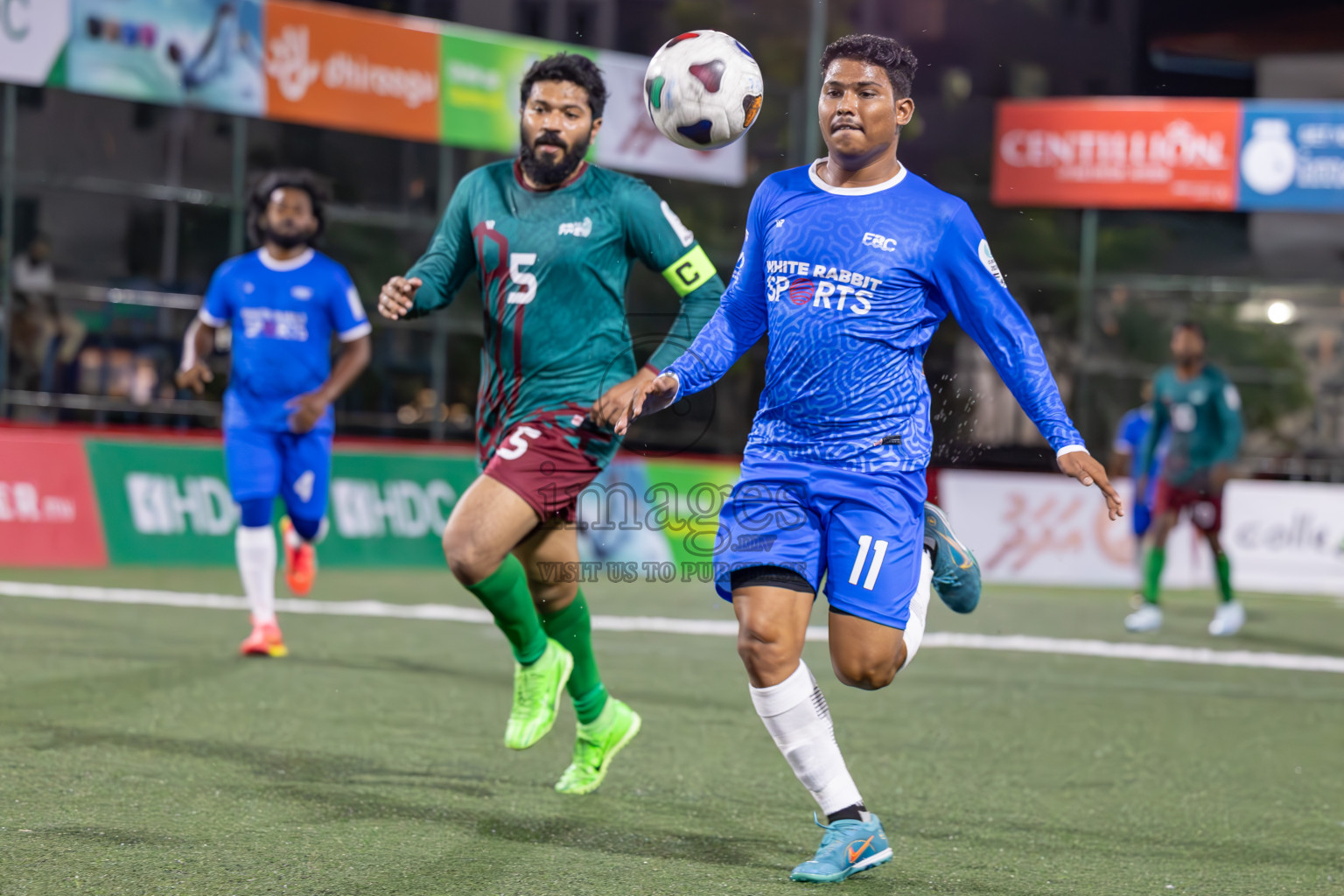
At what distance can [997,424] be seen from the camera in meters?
20.8

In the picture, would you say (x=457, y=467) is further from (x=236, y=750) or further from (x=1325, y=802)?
(x=1325, y=802)

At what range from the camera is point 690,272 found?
5098mm

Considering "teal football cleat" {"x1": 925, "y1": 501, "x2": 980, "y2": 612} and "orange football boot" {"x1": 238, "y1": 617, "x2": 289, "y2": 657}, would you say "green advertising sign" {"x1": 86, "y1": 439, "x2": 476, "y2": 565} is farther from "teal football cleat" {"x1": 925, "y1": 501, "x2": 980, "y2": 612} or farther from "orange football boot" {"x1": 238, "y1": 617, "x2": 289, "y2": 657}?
"teal football cleat" {"x1": 925, "y1": 501, "x2": 980, "y2": 612}

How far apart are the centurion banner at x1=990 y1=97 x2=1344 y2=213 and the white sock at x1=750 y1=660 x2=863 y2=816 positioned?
21.8 metres

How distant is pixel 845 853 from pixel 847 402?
3.90 ft

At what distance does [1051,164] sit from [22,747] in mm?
21907

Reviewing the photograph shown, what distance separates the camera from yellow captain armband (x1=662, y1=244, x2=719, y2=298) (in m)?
5.08

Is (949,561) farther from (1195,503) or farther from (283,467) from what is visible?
(1195,503)

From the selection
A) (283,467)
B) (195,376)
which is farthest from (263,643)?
(195,376)

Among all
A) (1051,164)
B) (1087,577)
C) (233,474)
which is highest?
(1051,164)

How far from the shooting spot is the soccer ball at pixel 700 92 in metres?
4.52

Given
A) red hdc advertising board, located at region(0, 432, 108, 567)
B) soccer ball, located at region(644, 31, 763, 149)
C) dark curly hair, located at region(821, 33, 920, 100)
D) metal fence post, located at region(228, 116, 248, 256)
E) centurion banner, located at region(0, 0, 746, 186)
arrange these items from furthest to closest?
metal fence post, located at region(228, 116, 248, 256) → centurion banner, located at region(0, 0, 746, 186) → red hdc advertising board, located at region(0, 432, 108, 567) → soccer ball, located at region(644, 31, 763, 149) → dark curly hair, located at region(821, 33, 920, 100)

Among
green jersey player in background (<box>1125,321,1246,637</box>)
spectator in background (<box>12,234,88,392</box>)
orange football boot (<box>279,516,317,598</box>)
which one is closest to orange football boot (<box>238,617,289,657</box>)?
orange football boot (<box>279,516,317,598</box>)

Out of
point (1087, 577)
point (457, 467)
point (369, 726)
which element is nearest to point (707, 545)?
point (457, 467)
